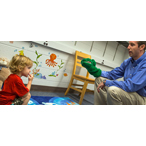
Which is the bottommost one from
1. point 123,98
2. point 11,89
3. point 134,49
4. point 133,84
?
point 11,89

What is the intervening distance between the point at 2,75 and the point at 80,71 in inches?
59.9

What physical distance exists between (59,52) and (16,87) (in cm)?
128

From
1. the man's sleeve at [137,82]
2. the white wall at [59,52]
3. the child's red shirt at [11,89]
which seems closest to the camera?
the child's red shirt at [11,89]

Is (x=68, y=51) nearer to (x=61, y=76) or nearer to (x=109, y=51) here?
(x=61, y=76)

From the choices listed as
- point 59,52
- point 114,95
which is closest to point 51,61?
point 59,52

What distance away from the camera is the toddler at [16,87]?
2.94 feet

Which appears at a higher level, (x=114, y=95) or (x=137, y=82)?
(x=137, y=82)

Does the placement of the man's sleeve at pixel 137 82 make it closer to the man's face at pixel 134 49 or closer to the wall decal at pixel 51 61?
the man's face at pixel 134 49

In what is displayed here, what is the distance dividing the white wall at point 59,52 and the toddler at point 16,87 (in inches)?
31.9

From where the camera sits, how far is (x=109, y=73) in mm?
1448

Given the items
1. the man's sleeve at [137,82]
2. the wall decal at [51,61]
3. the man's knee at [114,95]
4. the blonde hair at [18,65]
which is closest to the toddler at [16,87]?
the blonde hair at [18,65]

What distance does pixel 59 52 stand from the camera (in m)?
2.08

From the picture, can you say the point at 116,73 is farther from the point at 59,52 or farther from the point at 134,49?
the point at 59,52
